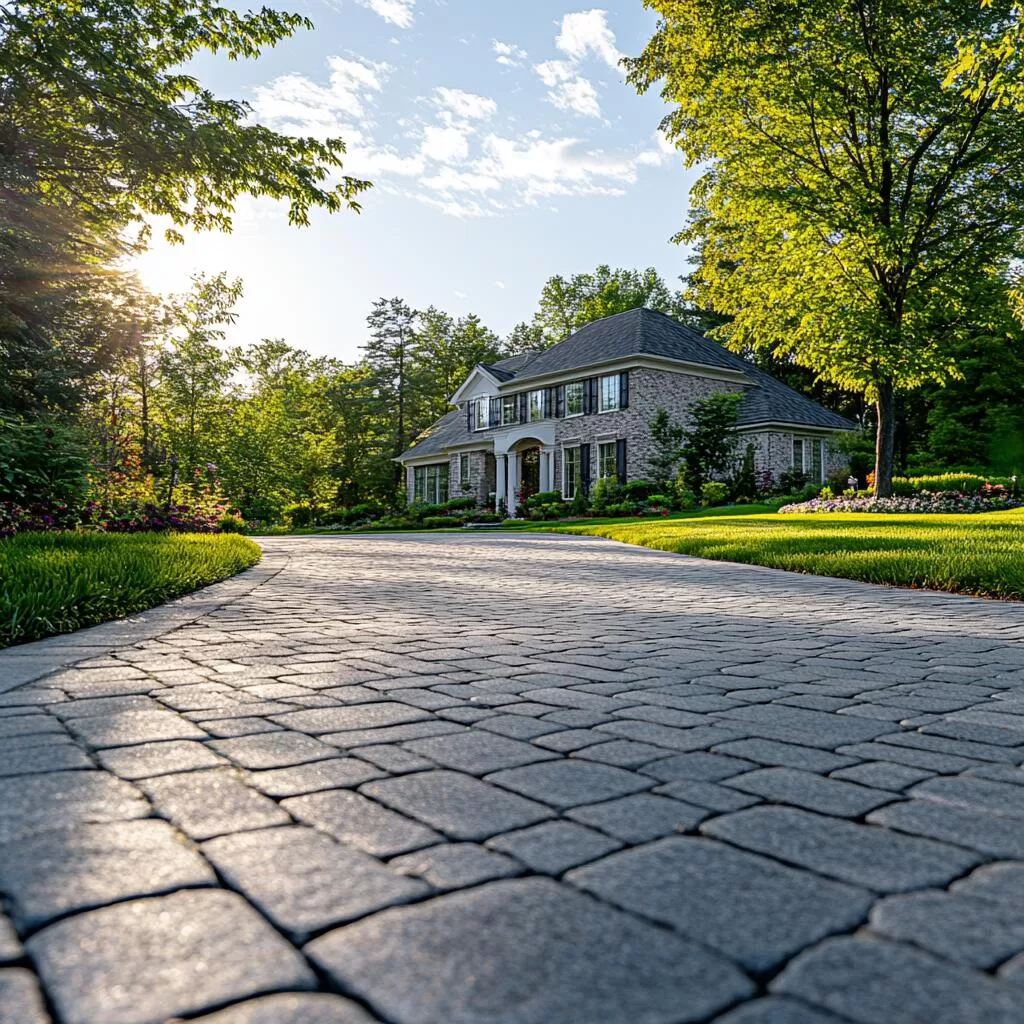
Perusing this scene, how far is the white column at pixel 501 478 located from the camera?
102 ft

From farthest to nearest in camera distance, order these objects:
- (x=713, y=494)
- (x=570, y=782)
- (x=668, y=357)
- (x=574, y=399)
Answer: (x=574, y=399)
(x=668, y=357)
(x=713, y=494)
(x=570, y=782)

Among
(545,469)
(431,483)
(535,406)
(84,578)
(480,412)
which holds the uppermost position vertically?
(480,412)

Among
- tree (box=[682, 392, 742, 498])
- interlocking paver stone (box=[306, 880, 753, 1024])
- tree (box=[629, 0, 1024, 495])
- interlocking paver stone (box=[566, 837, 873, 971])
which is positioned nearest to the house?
tree (box=[682, 392, 742, 498])

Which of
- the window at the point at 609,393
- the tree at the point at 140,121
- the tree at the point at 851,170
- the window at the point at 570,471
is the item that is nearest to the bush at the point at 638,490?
the window at the point at 609,393

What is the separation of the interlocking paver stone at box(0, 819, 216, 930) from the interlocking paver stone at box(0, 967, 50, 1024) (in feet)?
0.42

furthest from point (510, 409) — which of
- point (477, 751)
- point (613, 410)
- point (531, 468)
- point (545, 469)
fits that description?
point (477, 751)

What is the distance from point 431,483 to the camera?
3725cm

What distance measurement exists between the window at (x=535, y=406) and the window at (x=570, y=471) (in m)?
2.09

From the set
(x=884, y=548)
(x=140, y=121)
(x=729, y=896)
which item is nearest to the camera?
(x=729, y=896)

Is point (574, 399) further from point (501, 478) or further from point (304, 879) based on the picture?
Result: point (304, 879)

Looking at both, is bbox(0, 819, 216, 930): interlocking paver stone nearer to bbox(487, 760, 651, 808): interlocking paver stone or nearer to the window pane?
bbox(487, 760, 651, 808): interlocking paver stone

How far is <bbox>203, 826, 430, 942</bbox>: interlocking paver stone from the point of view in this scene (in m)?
1.22

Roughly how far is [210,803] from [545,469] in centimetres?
2815

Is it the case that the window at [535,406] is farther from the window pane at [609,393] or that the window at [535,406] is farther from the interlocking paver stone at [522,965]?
the interlocking paver stone at [522,965]
